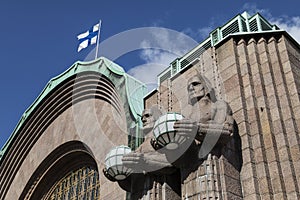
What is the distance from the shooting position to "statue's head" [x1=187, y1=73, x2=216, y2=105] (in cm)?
892

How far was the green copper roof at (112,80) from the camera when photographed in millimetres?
12375

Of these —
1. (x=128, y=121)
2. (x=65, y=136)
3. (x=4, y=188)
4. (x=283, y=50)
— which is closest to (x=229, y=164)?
(x=283, y=50)

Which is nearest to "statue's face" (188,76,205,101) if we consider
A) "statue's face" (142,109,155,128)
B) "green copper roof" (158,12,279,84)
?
"statue's face" (142,109,155,128)

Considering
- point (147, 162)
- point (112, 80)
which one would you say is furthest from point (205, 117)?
point (112, 80)

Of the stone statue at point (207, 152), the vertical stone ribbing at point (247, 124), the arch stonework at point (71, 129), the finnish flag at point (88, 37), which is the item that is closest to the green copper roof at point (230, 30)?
the vertical stone ribbing at point (247, 124)

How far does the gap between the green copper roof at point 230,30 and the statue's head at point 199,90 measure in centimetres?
171

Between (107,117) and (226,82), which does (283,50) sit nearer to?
(226,82)

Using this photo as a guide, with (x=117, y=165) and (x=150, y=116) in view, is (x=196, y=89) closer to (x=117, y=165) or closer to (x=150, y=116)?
(x=150, y=116)

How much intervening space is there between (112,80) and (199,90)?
5179mm

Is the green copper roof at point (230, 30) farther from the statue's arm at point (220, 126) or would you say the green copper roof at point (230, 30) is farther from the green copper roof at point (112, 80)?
the statue's arm at point (220, 126)

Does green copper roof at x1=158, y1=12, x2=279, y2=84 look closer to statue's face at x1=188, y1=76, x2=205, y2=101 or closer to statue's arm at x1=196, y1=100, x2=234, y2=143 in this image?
statue's face at x1=188, y1=76, x2=205, y2=101

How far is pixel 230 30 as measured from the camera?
10.6m

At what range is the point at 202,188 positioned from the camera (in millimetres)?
7711

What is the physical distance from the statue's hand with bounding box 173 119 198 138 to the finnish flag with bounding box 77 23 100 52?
10.3 meters
